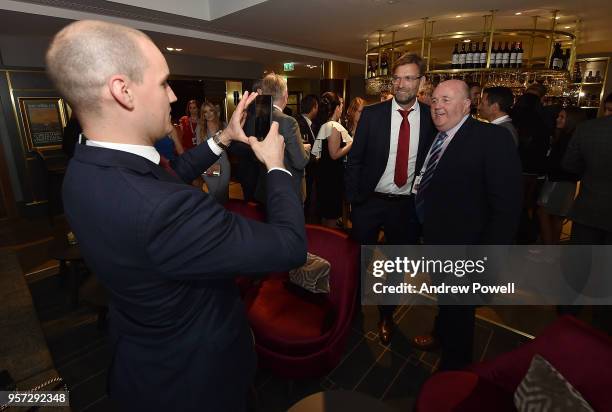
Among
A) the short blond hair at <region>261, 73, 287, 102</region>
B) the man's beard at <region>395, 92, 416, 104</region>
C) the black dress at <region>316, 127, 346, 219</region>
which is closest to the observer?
the man's beard at <region>395, 92, 416, 104</region>

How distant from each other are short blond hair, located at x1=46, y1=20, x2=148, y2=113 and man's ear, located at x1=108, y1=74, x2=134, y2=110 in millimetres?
13

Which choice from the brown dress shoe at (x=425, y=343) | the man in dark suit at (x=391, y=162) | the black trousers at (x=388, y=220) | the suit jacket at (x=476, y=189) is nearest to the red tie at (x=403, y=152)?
the man in dark suit at (x=391, y=162)

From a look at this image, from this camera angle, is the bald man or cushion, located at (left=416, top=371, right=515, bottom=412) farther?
the bald man

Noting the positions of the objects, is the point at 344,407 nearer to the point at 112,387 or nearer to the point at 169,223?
the point at 112,387

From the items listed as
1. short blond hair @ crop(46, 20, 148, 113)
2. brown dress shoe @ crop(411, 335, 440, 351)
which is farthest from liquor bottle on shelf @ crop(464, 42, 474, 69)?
short blond hair @ crop(46, 20, 148, 113)

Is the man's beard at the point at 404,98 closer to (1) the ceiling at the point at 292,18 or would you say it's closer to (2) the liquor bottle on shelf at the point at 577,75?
(1) the ceiling at the point at 292,18

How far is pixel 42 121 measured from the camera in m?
5.43

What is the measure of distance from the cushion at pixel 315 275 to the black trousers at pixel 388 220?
0.42m

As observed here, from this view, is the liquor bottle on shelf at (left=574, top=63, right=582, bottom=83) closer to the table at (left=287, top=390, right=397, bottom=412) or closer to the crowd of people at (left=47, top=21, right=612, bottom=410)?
the crowd of people at (left=47, top=21, right=612, bottom=410)

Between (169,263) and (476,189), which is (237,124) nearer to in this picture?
(169,263)

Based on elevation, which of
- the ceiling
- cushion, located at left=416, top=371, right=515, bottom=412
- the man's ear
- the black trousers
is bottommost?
cushion, located at left=416, top=371, right=515, bottom=412

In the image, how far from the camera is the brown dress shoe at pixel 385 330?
2467 millimetres

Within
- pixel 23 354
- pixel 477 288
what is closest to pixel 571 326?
pixel 477 288

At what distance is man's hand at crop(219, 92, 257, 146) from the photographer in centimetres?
126
